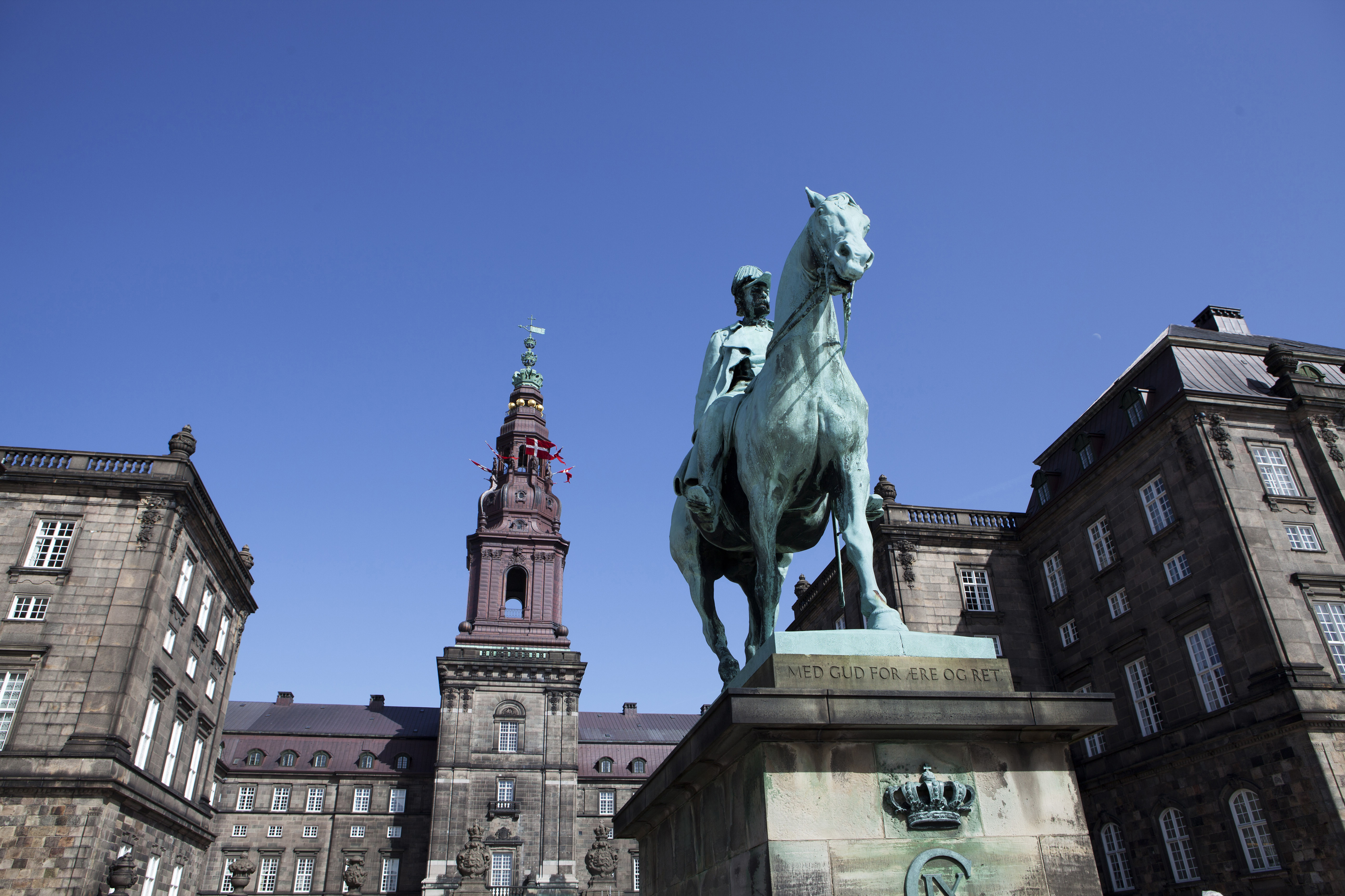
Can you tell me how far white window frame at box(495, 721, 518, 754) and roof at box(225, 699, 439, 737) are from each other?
1366 centimetres

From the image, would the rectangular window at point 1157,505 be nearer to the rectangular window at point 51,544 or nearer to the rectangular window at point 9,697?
the rectangular window at point 51,544

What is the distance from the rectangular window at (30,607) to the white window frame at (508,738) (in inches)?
1419

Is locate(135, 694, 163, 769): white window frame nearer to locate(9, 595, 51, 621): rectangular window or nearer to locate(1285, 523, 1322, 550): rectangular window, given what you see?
locate(9, 595, 51, 621): rectangular window

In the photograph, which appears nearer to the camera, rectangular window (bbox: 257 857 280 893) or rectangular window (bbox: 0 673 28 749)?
rectangular window (bbox: 0 673 28 749)

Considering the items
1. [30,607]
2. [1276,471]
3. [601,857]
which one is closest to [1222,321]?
[1276,471]

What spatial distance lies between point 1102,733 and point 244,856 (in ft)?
200

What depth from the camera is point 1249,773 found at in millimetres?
25484

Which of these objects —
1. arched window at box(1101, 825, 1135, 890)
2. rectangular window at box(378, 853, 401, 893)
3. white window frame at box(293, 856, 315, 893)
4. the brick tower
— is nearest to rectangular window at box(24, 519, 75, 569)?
the brick tower

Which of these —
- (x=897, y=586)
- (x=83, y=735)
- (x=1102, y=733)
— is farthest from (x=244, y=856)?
(x=1102, y=733)

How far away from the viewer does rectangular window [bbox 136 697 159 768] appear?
33062mm

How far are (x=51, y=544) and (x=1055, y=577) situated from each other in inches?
1598

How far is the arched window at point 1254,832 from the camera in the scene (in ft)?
79.9

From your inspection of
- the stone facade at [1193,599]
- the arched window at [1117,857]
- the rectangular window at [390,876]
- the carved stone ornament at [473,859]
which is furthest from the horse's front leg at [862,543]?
the rectangular window at [390,876]

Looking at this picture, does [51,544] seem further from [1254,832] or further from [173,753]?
[1254,832]
